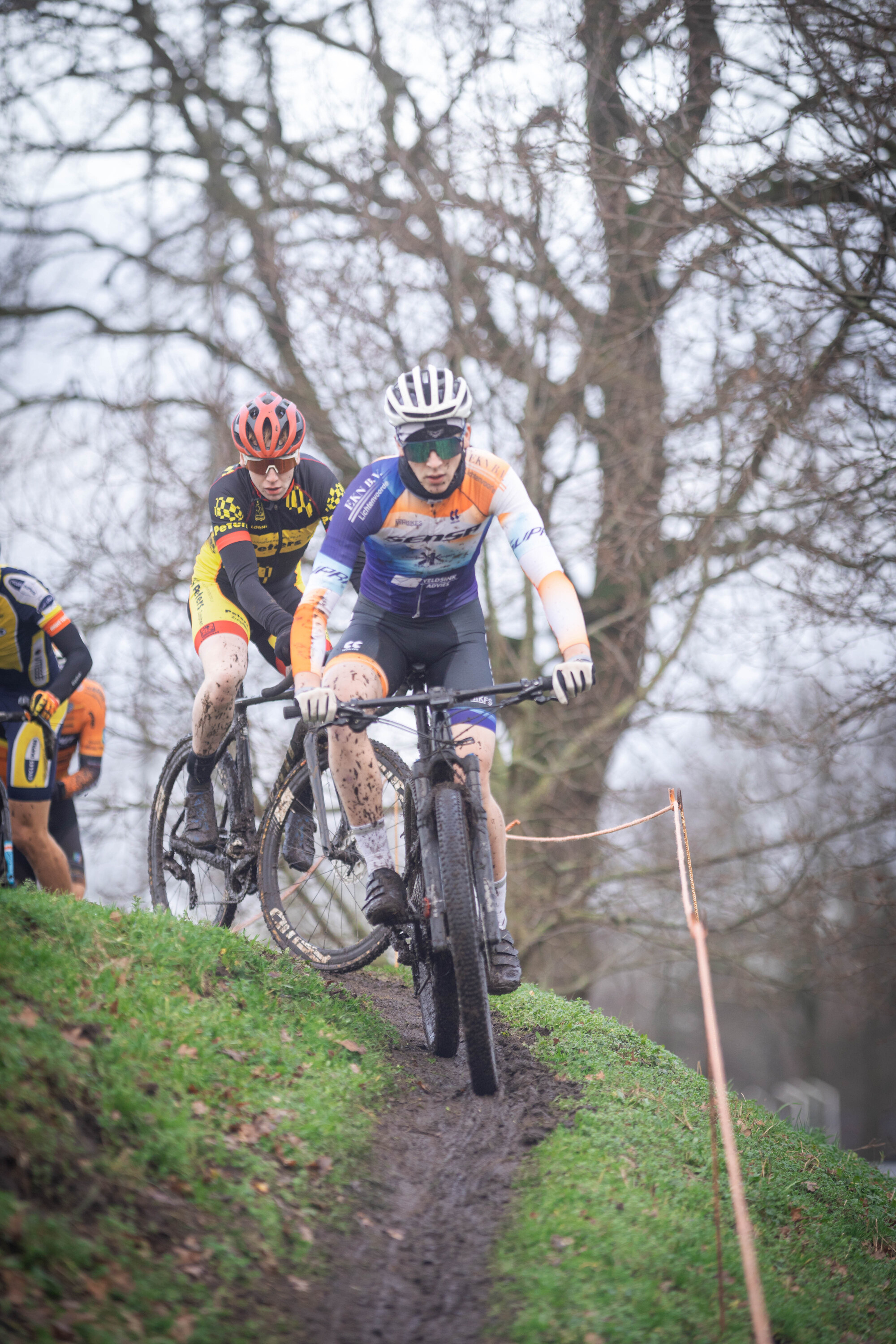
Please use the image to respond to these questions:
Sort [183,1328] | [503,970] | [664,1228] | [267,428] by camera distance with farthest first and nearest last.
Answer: [267,428] < [503,970] < [664,1228] < [183,1328]

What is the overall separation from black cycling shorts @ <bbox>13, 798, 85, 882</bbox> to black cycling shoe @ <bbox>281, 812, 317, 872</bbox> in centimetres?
327

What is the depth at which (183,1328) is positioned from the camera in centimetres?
279

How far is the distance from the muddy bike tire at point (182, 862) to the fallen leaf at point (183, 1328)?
337 centimetres

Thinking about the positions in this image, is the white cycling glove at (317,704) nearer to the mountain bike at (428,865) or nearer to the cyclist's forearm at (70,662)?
the mountain bike at (428,865)

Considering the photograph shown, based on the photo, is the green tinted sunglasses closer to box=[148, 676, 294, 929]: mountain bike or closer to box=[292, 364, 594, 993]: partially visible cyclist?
box=[292, 364, 594, 993]: partially visible cyclist

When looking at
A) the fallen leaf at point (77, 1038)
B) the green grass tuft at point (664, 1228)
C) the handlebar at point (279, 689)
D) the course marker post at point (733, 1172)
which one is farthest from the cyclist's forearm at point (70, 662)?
the course marker post at point (733, 1172)

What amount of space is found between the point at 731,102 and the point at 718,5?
0.72 meters

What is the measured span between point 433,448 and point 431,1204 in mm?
3180

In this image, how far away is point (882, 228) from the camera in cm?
864

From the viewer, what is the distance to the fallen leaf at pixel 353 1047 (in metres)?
4.99

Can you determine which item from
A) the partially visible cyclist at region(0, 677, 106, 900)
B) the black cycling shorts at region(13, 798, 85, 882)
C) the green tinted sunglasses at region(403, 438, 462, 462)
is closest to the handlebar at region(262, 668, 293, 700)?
the green tinted sunglasses at region(403, 438, 462, 462)

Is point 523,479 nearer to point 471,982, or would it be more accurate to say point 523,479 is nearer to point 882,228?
point 882,228

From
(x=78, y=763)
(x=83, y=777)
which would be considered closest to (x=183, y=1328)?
(x=83, y=777)

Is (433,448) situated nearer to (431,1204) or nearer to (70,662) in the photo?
(431,1204)
